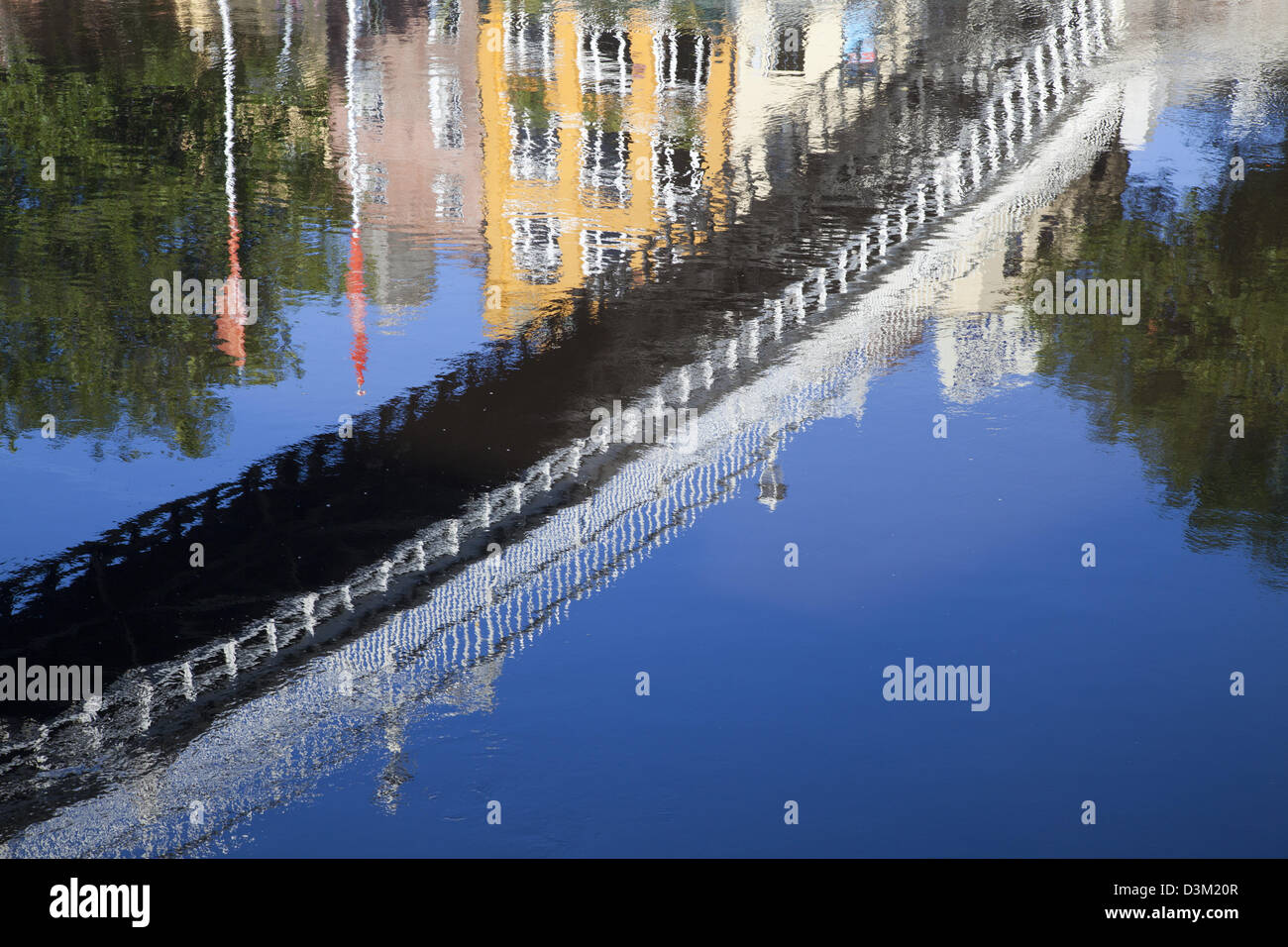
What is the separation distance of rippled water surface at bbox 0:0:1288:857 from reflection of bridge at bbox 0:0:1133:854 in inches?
1.5

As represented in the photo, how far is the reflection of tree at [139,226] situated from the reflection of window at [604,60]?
420 cm

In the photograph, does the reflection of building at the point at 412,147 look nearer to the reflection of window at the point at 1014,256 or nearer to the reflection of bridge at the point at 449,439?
the reflection of bridge at the point at 449,439

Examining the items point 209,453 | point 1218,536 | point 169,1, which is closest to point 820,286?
point 1218,536

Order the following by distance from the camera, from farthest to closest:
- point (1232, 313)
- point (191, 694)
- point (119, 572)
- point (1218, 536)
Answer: point (1232, 313) → point (1218, 536) → point (119, 572) → point (191, 694)

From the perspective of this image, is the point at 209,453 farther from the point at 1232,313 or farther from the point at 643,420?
the point at 1232,313

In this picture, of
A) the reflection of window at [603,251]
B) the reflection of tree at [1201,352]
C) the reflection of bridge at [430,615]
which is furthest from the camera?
the reflection of window at [603,251]

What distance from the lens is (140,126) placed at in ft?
67.7

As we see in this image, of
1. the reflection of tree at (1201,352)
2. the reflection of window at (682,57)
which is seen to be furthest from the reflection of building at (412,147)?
the reflection of tree at (1201,352)

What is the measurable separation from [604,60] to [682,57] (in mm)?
1296

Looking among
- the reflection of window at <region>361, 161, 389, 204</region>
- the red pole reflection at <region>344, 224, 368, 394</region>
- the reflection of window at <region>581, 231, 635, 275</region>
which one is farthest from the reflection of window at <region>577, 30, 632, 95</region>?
the red pole reflection at <region>344, 224, 368, 394</region>

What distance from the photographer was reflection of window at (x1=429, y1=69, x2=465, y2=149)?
20781 millimetres

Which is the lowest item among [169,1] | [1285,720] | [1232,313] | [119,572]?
[1285,720]

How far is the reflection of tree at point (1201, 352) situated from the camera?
40.9 ft

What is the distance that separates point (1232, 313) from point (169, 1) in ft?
66.8
